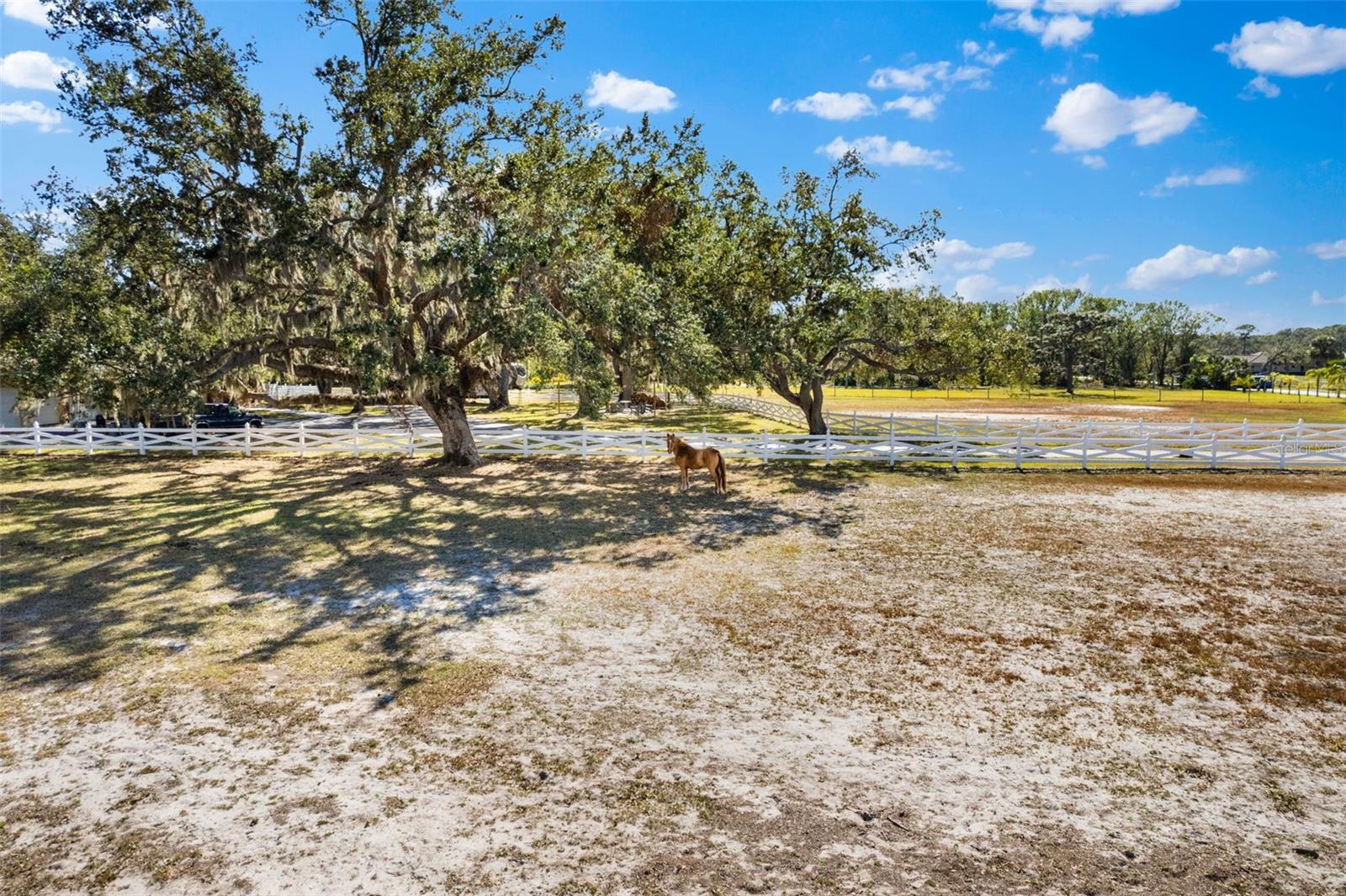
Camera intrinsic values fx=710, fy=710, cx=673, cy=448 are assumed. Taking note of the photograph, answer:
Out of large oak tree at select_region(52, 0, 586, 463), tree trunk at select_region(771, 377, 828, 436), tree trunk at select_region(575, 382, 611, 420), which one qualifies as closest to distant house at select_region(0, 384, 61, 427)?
large oak tree at select_region(52, 0, 586, 463)

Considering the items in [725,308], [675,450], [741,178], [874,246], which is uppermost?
[741,178]

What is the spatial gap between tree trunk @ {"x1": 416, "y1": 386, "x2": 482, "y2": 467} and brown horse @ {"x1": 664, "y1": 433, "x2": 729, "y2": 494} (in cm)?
665

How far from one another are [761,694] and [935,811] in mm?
2076

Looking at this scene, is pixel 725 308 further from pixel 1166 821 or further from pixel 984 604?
pixel 1166 821

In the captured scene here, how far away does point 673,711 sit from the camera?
6516mm

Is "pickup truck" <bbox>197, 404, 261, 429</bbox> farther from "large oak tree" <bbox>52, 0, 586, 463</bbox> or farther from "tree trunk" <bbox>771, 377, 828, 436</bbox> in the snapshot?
"tree trunk" <bbox>771, 377, 828, 436</bbox>

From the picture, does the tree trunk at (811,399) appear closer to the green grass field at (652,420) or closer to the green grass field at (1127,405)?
the green grass field at (652,420)

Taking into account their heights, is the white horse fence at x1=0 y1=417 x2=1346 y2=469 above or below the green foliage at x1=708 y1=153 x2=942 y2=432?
below

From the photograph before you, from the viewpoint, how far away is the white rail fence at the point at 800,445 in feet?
66.7

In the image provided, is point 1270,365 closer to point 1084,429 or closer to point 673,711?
point 1084,429

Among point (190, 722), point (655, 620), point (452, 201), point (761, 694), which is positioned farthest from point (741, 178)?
point (190, 722)

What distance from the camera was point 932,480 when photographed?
19031 millimetres

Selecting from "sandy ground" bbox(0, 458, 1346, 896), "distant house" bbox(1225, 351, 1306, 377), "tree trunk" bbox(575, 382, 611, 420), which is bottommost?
"sandy ground" bbox(0, 458, 1346, 896)

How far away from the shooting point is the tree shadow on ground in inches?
334
